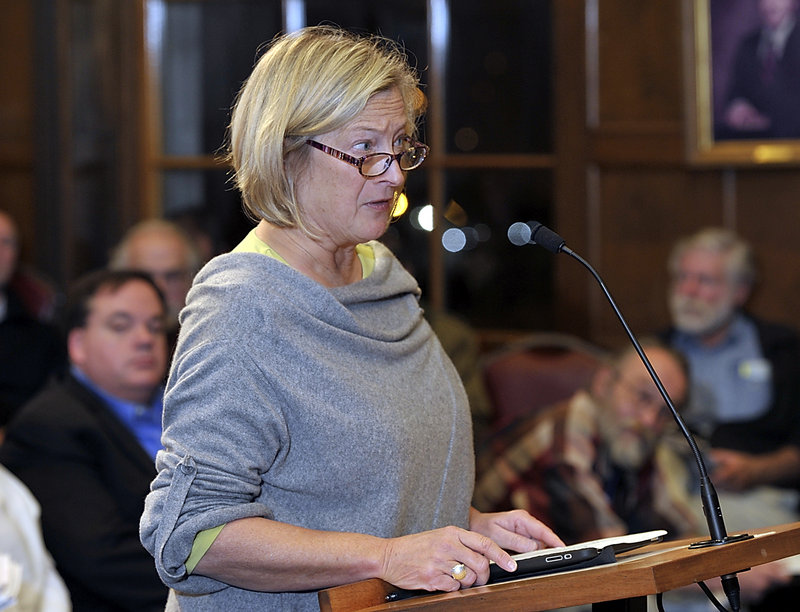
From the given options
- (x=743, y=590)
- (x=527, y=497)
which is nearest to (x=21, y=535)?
(x=527, y=497)

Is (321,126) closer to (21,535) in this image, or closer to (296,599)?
(296,599)

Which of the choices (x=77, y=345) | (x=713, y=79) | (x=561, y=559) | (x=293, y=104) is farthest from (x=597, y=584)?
(x=713, y=79)

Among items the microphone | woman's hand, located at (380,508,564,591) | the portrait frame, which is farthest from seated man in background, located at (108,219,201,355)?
woman's hand, located at (380,508,564,591)

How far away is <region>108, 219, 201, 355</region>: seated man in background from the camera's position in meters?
4.24

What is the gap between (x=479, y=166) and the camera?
450 cm

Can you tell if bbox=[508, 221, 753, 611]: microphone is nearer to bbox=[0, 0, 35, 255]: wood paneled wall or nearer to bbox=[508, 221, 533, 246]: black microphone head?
bbox=[508, 221, 533, 246]: black microphone head

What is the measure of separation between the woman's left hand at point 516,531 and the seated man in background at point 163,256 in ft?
8.68

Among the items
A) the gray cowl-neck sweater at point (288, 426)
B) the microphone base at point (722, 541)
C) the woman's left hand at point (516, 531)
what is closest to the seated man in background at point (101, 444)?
the gray cowl-neck sweater at point (288, 426)

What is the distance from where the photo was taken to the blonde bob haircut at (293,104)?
5.11 feet

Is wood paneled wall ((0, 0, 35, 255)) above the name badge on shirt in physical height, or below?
above

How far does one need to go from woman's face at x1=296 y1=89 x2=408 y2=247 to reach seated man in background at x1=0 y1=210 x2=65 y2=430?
2.72 metres

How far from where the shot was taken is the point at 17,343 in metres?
4.29

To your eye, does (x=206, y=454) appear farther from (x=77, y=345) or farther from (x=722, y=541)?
(x=77, y=345)

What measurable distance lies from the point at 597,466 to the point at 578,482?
0.30 ft
